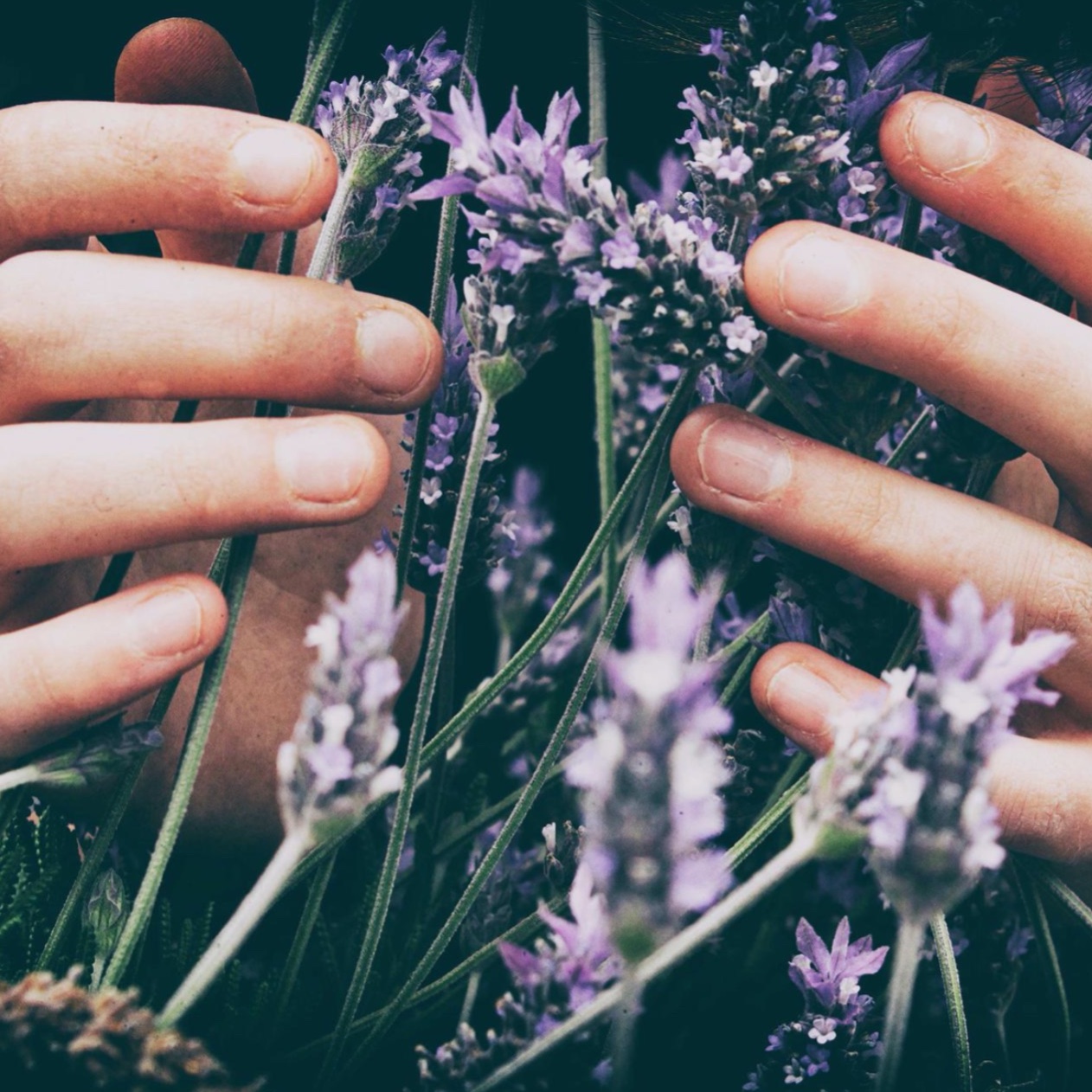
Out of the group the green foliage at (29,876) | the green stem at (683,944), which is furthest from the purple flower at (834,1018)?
the green foliage at (29,876)

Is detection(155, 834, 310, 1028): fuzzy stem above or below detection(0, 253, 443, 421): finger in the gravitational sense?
below

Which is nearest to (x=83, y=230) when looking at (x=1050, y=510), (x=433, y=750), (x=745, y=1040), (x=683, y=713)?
(x=433, y=750)

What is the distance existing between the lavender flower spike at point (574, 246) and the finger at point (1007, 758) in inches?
7.3

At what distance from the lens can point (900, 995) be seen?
0.30 m

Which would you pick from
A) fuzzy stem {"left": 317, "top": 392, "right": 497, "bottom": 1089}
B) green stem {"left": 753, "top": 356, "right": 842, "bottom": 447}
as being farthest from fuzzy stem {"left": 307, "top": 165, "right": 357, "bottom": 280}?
green stem {"left": 753, "top": 356, "right": 842, "bottom": 447}

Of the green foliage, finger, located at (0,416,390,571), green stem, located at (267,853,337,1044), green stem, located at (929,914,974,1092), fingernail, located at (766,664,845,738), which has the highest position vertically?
finger, located at (0,416,390,571)

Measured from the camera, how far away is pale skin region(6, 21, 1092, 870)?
484 millimetres

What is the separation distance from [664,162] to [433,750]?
0.48 m

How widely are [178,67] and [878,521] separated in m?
0.49

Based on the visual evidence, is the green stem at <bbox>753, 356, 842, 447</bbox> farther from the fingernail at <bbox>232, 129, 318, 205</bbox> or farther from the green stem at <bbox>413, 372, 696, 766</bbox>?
the fingernail at <bbox>232, 129, 318, 205</bbox>

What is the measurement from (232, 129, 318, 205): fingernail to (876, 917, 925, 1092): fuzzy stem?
42cm

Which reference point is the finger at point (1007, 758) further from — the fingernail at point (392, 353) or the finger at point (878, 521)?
the fingernail at point (392, 353)

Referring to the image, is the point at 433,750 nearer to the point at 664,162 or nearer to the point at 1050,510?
the point at 664,162

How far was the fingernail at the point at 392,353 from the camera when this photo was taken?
0.50 m
